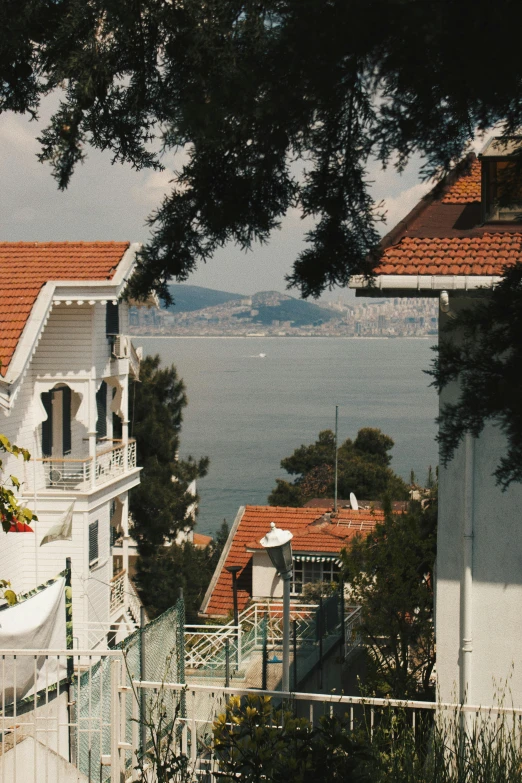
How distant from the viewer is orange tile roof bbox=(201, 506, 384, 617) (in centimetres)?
2672

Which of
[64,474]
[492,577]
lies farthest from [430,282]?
[64,474]

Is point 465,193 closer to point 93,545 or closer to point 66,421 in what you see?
point 93,545

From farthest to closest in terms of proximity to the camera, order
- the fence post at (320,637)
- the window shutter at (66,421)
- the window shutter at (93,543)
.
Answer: the window shutter at (66,421)
the window shutter at (93,543)
the fence post at (320,637)

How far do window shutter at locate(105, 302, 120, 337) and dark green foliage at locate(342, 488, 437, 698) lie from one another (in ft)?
33.9

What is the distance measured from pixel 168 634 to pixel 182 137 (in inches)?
298

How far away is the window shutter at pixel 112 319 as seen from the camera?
22266 millimetres

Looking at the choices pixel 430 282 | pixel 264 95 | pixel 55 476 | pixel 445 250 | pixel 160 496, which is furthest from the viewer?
pixel 160 496

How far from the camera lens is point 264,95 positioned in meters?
4.07

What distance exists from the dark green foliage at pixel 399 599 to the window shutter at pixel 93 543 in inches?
346

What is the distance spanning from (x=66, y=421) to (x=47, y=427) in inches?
26.7

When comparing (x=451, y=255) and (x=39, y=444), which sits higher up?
(x=451, y=255)

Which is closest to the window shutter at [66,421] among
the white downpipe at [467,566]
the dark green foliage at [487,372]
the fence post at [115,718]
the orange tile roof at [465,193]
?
the orange tile roof at [465,193]

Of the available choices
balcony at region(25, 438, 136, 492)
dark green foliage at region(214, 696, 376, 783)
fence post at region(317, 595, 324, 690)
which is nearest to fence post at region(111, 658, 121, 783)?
dark green foliage at region(214, 696, 376, 783)

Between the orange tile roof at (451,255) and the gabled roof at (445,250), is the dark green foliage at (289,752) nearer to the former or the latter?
the gabled roof at (445,250)
